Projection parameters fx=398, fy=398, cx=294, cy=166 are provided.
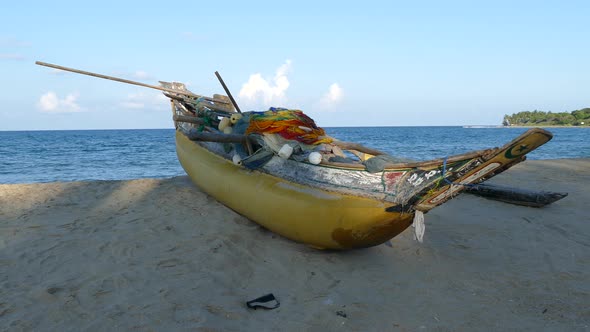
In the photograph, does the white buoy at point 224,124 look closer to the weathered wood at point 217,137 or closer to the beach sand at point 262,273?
the weathered wood at point 217,137

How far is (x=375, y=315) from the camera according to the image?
11.6 ft

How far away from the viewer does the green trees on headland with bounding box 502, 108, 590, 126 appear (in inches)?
3081

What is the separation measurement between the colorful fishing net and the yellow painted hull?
57 cm

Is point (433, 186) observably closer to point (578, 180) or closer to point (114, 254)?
point (114, 254)

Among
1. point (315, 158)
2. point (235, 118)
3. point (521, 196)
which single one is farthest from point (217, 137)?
point (521, 196)

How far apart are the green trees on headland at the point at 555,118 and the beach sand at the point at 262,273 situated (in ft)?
290

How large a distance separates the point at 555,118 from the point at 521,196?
90.6 metres

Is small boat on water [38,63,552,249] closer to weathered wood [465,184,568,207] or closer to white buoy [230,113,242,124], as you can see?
white buoy [230,113,242,124]

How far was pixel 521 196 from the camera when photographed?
23.1ft

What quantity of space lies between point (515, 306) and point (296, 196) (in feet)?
7.74

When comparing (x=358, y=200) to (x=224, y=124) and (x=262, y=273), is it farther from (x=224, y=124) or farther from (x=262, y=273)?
(x=224, y=124)

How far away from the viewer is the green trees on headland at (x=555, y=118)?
78.3 m

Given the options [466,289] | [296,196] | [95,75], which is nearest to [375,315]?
[466,289]

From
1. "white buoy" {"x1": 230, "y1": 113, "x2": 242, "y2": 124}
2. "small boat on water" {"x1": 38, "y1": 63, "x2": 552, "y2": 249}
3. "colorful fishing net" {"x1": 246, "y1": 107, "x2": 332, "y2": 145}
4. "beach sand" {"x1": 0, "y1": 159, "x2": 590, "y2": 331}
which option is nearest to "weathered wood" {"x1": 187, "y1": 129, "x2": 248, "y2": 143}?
"small boat on water" {"x1": 38, "y1": 63, "x2": 552, "y2": 249}
